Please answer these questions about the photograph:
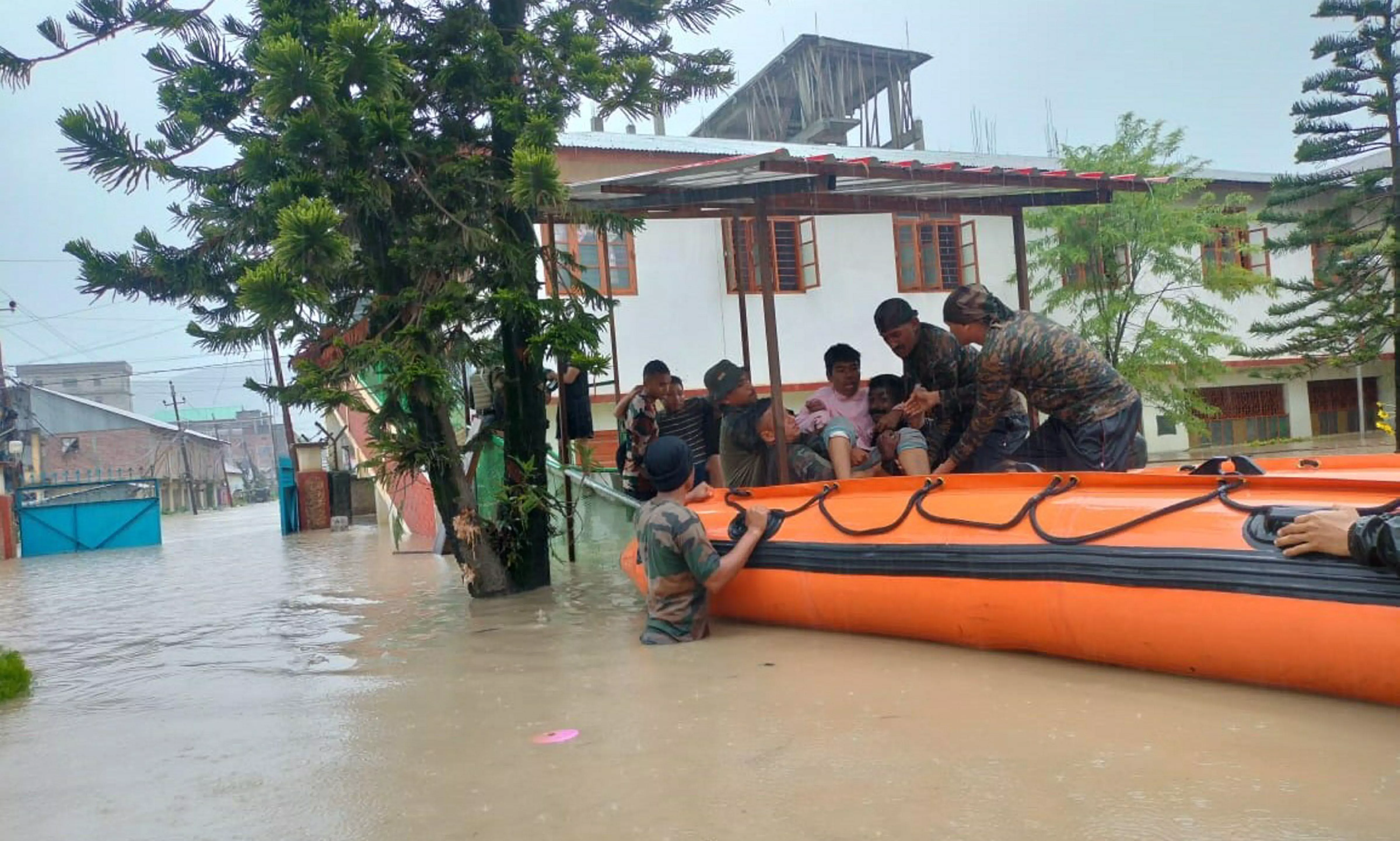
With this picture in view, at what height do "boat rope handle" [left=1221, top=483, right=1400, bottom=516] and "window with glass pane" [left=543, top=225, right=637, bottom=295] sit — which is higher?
"window with glass pane" [left=543, top=225, right=637, bottom=295]

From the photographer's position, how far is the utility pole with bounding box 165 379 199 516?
45.3 metres

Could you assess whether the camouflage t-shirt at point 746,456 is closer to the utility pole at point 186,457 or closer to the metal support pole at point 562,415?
the metal support pole at point 562,415

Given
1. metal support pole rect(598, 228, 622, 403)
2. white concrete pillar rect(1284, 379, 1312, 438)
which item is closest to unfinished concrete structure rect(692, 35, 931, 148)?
white concrete pillar rect(1284, 379, 1312, 438)

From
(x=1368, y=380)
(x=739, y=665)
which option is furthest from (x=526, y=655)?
(x=1368, y=380)

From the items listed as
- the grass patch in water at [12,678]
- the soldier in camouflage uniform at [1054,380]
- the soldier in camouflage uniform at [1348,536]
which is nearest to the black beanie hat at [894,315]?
the soldier in camouflage uniform at [1054,380]

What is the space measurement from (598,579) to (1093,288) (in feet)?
44.5

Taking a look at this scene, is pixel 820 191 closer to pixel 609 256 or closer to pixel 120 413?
pixel 609 256

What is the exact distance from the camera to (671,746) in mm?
3258

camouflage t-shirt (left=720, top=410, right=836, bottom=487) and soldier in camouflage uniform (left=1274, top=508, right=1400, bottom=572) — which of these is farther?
camouflage t-shirt (left=720, top=410, right=836, bottom=487)

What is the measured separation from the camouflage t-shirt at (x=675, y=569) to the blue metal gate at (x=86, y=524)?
17.0 metres

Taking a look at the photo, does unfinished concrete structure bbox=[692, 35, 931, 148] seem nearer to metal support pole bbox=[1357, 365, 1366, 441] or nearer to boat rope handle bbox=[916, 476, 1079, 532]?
metal support pole bbox=[1357, 365, 1366, 441]

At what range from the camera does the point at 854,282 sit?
58.1ft

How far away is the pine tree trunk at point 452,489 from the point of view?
20.2 feet

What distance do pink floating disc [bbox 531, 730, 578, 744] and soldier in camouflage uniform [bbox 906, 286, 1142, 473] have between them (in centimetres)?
256
